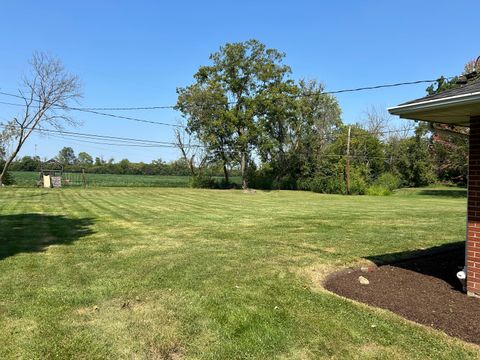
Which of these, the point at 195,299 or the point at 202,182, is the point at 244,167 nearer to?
the point at 202,182

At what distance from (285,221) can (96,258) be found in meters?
6.58

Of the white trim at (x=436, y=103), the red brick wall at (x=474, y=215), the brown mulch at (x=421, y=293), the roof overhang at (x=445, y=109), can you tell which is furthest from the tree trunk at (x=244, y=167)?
the red brick wall at (x=474, y=215)

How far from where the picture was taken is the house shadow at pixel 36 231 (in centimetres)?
780

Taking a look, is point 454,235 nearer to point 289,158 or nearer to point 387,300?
point 387,300

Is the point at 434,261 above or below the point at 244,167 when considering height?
below

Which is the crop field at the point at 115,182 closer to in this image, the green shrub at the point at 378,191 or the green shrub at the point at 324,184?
the green shrub at the point at 324,184

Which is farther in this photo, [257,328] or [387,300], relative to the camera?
[387,300]

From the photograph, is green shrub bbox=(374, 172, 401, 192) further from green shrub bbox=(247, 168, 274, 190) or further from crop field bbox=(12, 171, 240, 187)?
crop field bbox=(12, 171, 240, 187)

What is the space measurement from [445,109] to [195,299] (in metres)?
3.62

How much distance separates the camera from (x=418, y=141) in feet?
150

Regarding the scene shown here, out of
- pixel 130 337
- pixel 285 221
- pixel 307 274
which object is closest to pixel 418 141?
pixel 285 221

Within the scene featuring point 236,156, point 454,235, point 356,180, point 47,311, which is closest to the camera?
point 47,311

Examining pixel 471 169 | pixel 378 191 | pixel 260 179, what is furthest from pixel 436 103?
pixel 260 179

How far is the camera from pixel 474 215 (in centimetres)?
489
